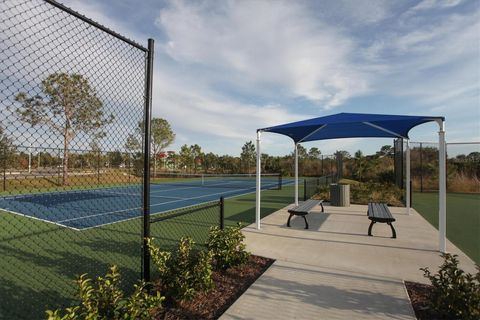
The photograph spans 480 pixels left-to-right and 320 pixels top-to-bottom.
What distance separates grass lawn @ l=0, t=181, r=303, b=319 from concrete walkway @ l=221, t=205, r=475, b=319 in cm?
172

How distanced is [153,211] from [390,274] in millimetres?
8550

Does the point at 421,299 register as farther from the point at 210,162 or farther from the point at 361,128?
the point at 210,162

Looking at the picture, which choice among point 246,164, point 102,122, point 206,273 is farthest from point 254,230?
point 246,164

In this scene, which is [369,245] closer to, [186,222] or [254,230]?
[254,230]

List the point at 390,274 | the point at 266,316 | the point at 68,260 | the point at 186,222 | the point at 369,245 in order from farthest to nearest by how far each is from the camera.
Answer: the point at 186,222 < the point at 369,245 < the point at 68,260 < the point at 390,274 < the point at 266,316

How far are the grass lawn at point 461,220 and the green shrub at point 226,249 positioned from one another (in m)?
4.20

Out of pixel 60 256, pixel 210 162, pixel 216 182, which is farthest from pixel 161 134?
pixel 60 256

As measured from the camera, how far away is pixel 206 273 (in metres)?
3.41

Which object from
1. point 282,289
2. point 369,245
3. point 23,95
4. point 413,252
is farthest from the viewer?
point 369,245

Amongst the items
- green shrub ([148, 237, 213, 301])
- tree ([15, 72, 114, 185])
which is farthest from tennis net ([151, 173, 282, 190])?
tree ([15, 72, 114, 185])

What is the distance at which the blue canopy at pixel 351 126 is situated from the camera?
6.06m

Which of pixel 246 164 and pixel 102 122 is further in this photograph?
pixel 246 164

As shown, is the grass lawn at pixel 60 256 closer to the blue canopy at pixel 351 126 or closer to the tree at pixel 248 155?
the blue canopy at pixel 351 126

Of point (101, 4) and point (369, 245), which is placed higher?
point (101, 4)
